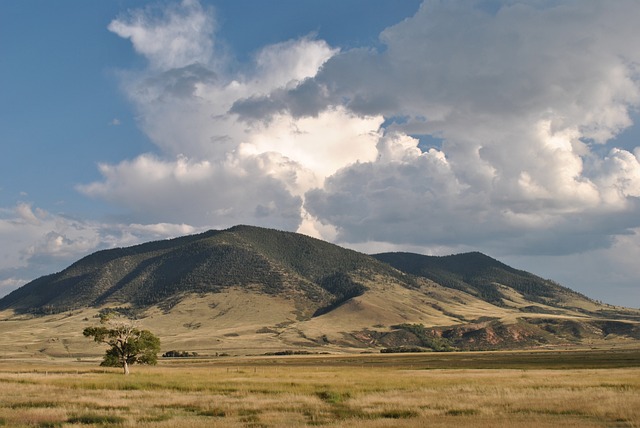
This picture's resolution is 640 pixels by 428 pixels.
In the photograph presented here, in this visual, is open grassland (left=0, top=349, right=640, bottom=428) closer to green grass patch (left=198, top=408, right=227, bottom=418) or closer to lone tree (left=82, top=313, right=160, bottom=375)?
green grass patch (left=198, top=408, right=227, bottom=418)

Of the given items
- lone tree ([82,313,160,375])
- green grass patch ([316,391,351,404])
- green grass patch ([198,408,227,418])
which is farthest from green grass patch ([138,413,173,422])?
lone tree ([82,313,160,375])

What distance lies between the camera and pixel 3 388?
2175 inches

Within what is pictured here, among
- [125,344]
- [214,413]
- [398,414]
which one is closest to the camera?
[398,414]

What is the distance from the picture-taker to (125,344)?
9806 cm

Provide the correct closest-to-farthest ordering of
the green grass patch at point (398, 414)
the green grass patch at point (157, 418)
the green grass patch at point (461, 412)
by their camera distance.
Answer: the green grass patch at point (157, 418) < the green grass patch at point (398, 414) < the green grass patch at point (461, 412)

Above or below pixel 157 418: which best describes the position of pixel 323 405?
below

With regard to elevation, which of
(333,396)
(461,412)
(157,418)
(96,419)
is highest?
(96,419)

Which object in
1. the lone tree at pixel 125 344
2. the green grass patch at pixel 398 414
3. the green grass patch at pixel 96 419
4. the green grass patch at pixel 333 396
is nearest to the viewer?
the green grass patch at pixel 96 419

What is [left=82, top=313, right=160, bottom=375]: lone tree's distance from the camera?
323ft

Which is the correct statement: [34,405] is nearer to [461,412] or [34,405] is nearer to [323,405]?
[323,405]

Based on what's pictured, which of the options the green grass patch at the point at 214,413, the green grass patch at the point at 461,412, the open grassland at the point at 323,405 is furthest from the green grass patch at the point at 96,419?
the green grass patch at the point at 461,412

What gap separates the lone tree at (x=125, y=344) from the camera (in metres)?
98.3

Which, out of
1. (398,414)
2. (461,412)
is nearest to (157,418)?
(398,414)

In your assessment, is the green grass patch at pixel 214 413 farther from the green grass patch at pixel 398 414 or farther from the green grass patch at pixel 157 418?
the green grass patch at pixel 398 414
